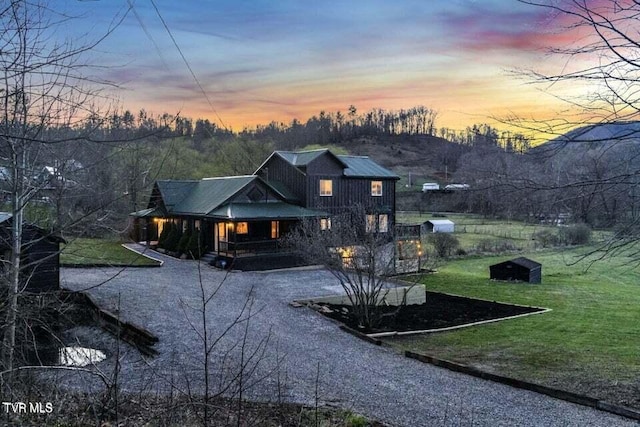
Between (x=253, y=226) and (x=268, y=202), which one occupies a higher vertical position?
(x=268, y=202)

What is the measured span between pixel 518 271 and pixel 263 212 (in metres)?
13.3

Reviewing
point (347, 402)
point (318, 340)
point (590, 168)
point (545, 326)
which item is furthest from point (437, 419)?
point (545, 326)

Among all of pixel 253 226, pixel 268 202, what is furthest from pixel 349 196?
pixel 253 226

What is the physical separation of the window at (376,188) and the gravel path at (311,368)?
13.4 meters

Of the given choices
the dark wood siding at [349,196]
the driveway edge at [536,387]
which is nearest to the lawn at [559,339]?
the driveway edge at [536,387]

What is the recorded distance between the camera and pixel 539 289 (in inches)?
938

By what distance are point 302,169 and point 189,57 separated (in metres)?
20.6

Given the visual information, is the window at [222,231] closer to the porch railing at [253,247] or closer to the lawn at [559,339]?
the porch railing at [253,247]

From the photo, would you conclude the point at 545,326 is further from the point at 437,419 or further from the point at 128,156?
the point at 128,156

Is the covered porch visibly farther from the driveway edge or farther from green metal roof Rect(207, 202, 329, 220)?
the driveway edge

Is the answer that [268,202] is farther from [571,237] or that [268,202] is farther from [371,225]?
[571,237]

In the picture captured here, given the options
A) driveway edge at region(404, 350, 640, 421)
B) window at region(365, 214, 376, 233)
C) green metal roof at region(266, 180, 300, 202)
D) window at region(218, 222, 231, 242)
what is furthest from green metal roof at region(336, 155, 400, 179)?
driveway edge at region(404, 350, 640, 421)

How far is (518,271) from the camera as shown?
25.2 metres

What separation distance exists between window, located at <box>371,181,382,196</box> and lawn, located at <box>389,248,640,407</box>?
7395 mm
